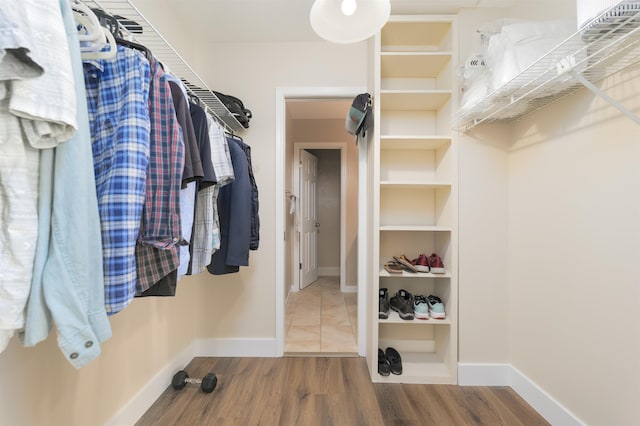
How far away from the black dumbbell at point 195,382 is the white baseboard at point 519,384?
158cm

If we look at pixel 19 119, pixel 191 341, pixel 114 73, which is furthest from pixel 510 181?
pixel 191 341

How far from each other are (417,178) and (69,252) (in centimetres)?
192

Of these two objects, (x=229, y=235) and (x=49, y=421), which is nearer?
(x=49, y=421)

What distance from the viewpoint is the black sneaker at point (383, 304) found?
→ 1760 mm

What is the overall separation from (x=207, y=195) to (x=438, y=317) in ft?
5.26

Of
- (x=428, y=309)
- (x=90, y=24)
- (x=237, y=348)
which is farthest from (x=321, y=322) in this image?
(x=90, y=24)

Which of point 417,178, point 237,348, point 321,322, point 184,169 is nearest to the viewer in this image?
point 184,169

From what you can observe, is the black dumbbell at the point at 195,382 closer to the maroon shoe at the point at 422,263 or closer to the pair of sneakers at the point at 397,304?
the pair of sneakers at the point at 397,304

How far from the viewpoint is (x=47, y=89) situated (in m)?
0.54

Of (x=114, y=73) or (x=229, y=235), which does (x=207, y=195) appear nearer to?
(x=229, y=235)

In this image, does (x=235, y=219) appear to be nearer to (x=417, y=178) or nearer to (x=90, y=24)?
(x=90, y=24)

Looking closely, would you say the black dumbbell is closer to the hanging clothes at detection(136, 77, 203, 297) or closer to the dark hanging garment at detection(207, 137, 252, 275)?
the dark hanging garment at detection(207, 137, 252, 275)

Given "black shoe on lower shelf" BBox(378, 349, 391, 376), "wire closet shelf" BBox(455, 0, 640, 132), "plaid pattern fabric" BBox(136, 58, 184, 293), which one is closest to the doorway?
"black shoe on lower shelf" BBox(378, 349, 391, 376)

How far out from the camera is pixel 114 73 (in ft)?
2.55
